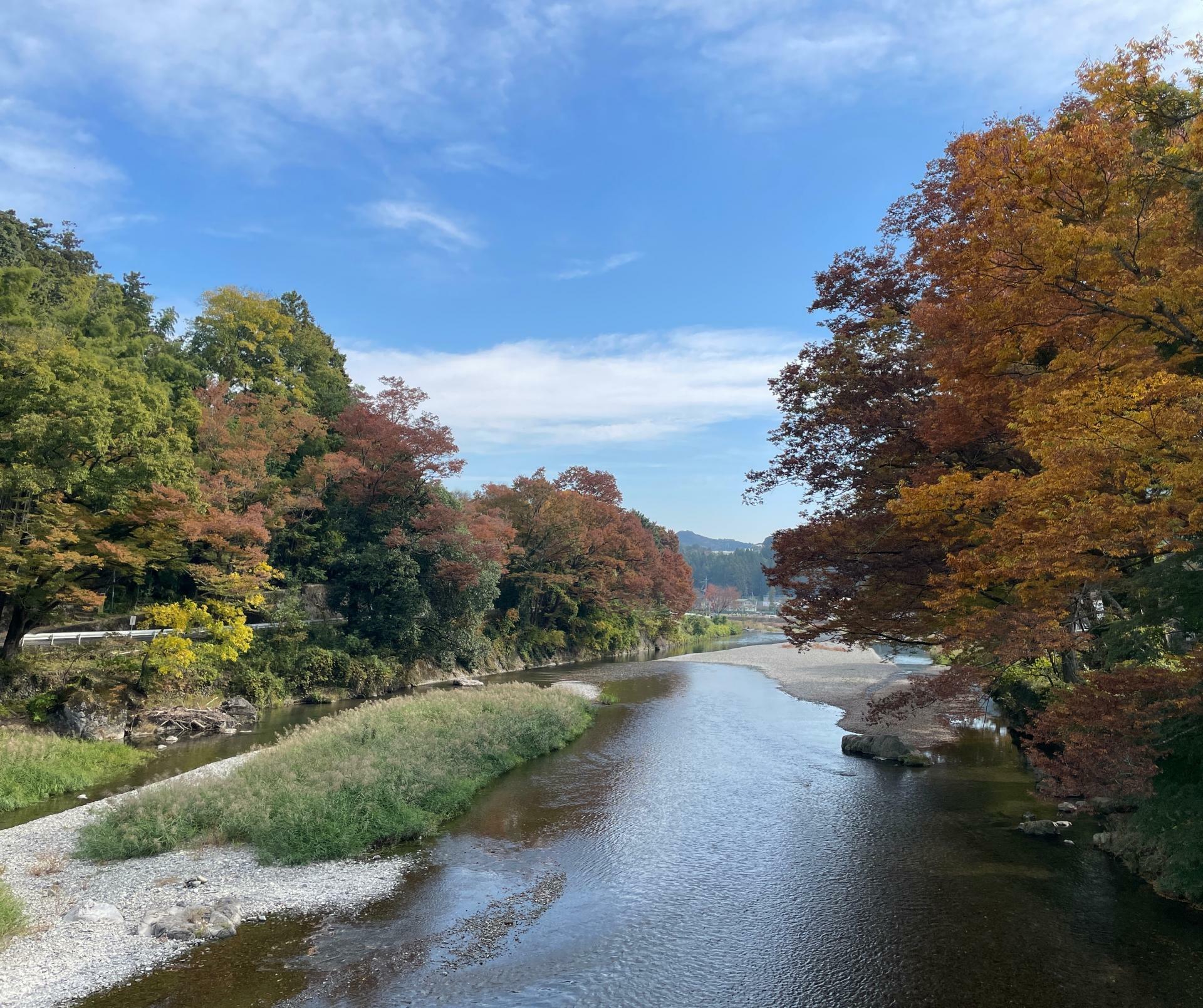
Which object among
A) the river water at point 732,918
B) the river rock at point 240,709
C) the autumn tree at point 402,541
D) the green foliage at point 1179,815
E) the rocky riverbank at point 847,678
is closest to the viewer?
the river water at point 732,918

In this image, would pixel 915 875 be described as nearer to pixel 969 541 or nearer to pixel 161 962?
pixel 969 541

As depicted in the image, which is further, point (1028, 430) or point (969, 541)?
point (969, 541)

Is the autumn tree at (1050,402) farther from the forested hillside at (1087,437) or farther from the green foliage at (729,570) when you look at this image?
the green foliage at (729,570)

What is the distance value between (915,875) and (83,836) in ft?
42.6

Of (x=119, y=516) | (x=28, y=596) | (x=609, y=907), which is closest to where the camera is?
(x=609, y=907)

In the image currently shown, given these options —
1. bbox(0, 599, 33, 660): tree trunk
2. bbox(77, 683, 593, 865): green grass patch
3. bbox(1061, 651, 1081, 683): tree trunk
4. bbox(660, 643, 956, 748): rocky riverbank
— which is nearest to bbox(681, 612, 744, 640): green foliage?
bbox(660, 643, 956, 748): rocky riverbank

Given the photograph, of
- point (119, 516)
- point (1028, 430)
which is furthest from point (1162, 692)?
point (119, 516)

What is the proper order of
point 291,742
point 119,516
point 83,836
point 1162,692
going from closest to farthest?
point 1162,692 < point 83,836 < point 291,742 < point 119,516

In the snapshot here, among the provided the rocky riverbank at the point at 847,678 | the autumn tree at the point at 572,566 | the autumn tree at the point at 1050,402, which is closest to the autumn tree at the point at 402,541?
the autumn tree at the point at 572,566

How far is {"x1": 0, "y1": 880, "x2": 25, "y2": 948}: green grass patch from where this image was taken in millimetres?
7941

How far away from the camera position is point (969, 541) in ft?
42.4

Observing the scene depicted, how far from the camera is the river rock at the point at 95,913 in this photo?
336 inches

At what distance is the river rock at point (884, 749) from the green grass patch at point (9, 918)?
17043mm

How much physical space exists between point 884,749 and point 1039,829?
236 inches
